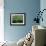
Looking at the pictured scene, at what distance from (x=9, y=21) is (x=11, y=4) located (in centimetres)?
68

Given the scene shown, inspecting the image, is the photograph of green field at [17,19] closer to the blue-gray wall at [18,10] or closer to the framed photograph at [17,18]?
the framed photograph at [17,18]

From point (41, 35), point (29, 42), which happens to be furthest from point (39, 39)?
point (29, 42)

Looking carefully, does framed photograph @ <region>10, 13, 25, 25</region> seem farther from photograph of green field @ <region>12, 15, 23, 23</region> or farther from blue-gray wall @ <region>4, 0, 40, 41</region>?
blue-gray wall @ <region>4, 0, 40, 41</region>

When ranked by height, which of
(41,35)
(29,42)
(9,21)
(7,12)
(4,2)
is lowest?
(29,42)

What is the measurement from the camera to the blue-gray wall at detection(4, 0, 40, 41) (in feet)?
18.0

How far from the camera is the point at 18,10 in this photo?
549cm

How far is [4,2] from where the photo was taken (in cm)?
548

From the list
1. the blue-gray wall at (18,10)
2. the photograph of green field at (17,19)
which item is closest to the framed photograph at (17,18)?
the photograph of green field at (17,19)

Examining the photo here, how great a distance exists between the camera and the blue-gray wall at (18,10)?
5.48 metres

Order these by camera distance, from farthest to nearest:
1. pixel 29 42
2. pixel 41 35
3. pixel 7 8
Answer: pixel 7 8
pixel 29 42
pixel 41 35

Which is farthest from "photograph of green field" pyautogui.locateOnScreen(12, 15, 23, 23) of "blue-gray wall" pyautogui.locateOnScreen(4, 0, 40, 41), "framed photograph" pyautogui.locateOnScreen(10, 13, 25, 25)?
"blue-gray wall" pyautogui.locateOnScreen(4, 0, 40, 41)

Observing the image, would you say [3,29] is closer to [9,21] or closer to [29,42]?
[9,21]

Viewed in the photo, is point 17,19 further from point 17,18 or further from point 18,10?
point 18,10

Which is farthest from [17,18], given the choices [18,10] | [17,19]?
[18,10]
